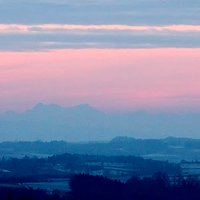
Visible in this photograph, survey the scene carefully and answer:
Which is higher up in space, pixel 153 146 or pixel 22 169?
pixel 153 146

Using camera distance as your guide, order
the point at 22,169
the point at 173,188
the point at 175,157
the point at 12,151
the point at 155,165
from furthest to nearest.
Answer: the point at 12,151 → the point at 175,157 → the point at 155,165 → the point at 22,169 → the point at 173,188

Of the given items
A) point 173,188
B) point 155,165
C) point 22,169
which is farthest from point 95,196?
point 155,165

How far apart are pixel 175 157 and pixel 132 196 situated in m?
71.7

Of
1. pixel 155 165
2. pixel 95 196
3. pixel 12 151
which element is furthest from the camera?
pixel 12 151

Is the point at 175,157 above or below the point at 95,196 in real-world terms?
above

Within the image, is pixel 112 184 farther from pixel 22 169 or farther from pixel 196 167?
pixel 196 167

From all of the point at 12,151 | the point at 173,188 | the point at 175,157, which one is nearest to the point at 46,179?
the point at 173,188

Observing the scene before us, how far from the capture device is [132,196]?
63562 millimetres

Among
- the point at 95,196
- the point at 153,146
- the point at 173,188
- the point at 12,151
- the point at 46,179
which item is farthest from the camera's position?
the point at 153,146

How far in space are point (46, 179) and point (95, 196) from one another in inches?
725

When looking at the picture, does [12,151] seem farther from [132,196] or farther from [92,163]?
[132,196]

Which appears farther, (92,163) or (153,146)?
(153,146)

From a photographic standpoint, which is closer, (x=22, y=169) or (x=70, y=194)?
(x=70, y=194)

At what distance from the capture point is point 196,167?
334ft
